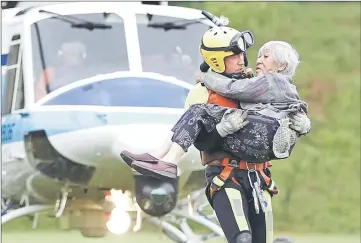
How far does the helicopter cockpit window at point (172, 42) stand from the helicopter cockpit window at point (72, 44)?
179 millimetres

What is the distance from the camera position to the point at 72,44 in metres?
9.09

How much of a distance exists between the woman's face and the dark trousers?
44cm

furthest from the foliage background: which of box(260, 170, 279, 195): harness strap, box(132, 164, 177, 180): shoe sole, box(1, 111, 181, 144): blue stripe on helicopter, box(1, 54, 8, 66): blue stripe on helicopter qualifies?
box(132, 164, 177, 180): shoe sole

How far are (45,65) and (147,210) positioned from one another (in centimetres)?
189

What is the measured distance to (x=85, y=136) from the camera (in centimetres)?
841

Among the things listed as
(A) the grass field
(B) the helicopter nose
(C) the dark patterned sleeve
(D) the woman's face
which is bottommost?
(A) the grass field

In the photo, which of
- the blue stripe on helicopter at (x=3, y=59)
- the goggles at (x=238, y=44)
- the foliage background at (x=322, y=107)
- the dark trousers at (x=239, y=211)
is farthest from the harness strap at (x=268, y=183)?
the foliage background at (x=322, y=107)

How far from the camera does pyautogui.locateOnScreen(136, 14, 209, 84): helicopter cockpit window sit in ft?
29.7

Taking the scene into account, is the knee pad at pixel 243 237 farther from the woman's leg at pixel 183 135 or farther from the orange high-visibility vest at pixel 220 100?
the orange high-visibility vest at pixel 220 100

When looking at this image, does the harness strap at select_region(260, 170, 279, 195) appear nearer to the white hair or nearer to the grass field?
the white hair

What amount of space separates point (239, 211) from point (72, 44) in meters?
4.10

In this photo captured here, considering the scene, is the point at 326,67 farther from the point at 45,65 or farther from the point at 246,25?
the point at 45,65

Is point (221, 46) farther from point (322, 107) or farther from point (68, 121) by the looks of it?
point (322, 107)

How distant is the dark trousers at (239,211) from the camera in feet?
17.1
